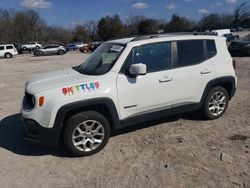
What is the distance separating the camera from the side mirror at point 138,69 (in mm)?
4418

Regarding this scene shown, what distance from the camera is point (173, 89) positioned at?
5004 millimetres

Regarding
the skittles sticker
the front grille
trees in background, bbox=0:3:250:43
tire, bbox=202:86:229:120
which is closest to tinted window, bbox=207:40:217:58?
tire, bbox=202:86:229:120

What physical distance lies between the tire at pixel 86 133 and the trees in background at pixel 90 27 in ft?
234

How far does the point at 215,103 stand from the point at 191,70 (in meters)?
1.04

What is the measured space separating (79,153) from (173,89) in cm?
197

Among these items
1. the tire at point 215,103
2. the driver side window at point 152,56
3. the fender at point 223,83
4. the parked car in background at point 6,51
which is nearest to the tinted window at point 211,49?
the fender at point 223,83

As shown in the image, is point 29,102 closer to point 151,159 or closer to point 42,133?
point 42,133

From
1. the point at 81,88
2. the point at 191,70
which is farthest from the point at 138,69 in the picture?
the point at 191,70

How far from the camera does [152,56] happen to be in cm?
486

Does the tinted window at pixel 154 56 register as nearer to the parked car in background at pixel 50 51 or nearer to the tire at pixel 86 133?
the tire at pixel 86 133

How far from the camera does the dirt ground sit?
3.73 metres

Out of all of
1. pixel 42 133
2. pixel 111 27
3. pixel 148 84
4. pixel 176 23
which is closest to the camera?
pixel 42 133

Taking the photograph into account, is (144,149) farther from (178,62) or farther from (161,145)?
(178,62)

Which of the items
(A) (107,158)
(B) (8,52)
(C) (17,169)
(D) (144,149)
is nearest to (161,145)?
(D) (144,149)
